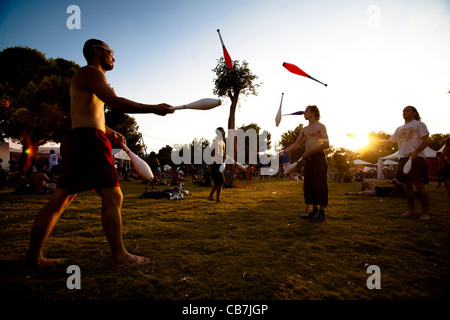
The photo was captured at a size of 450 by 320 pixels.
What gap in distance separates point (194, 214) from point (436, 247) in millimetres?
4035

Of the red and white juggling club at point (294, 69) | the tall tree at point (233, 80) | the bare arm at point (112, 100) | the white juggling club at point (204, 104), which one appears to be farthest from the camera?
the tall tree at point (233, 80)

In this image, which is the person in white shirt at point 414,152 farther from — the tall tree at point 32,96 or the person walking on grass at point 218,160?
the tall tree at point 32,96

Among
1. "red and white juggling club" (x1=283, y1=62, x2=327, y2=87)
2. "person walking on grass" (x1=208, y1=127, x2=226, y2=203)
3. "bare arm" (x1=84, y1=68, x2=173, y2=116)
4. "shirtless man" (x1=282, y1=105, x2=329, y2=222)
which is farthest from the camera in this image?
"person walking on grass" (x1=208, y1=127, x2=226, y2=203)

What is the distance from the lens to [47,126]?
21.2 meters

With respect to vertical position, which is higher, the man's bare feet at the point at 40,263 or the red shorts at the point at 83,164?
the red shorts at the point at 83,164

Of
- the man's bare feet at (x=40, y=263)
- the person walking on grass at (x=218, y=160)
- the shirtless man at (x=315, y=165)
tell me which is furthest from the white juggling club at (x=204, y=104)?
the person walking on grass at (x=218, y=160)

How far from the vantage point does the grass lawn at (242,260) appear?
1686 millimetres

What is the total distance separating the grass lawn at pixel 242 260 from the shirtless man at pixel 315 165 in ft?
1.51

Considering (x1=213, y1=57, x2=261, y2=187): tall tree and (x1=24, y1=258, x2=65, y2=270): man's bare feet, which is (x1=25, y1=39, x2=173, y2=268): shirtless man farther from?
(x1=213, y1=57, x2=261, y2=187): tall tree

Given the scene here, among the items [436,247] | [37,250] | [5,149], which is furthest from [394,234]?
[5,149]

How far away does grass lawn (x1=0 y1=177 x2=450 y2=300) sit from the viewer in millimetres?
1686

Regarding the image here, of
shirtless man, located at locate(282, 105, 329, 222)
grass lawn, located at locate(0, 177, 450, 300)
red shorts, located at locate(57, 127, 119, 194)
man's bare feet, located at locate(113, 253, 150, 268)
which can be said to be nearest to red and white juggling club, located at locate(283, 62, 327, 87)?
shirtless man, located at locate(282, 105, 329, 222)

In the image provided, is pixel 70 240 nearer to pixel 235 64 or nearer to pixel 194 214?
pixel 194 214

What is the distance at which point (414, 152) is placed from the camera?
4594 millimetres
